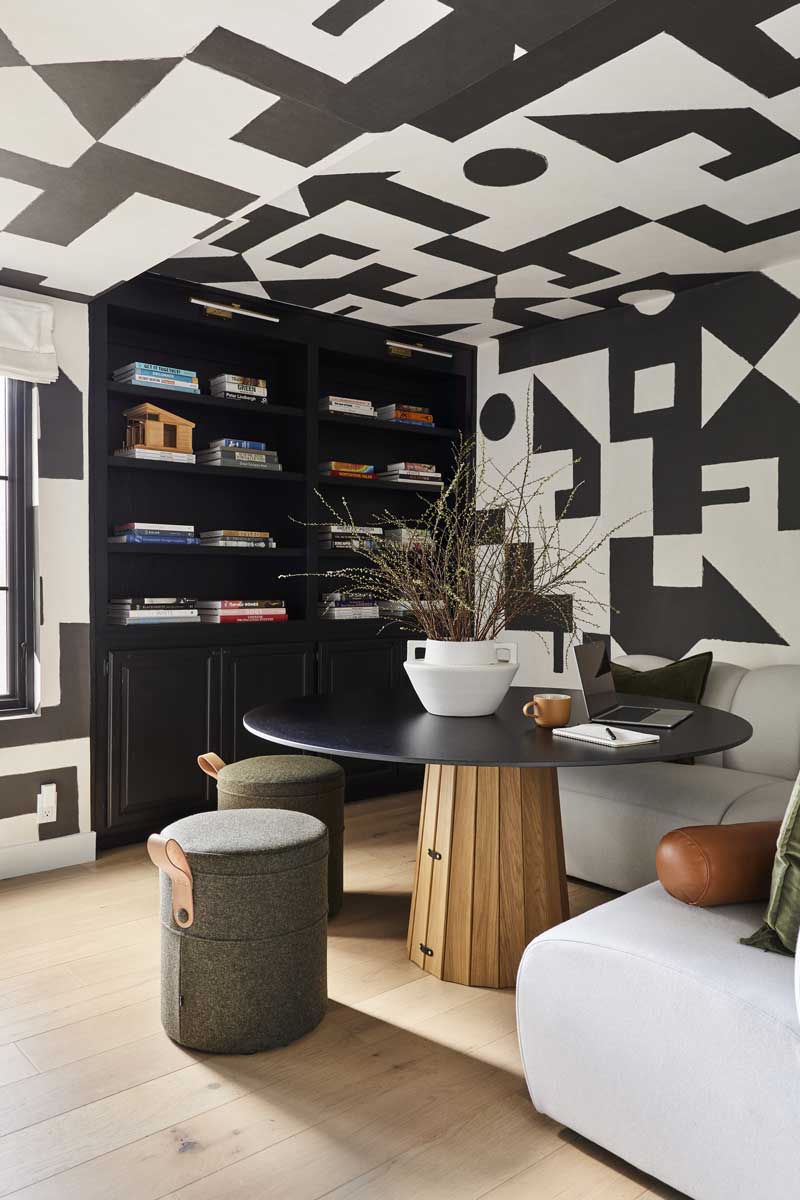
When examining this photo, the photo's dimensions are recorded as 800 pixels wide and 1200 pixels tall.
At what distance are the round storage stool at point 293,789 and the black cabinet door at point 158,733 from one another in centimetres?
93

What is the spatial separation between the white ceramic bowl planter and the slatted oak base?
197 mm

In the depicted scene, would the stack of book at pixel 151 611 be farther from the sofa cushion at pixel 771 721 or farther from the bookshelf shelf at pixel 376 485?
the sofa cushion at pixel 771 721

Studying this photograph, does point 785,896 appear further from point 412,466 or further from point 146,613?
point 412,466

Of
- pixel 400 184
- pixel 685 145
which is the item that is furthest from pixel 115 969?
pixel 685 145

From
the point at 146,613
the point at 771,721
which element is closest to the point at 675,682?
the point at 771,721

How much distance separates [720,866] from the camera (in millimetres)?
1732

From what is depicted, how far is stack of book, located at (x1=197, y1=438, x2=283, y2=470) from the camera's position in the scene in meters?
3.97

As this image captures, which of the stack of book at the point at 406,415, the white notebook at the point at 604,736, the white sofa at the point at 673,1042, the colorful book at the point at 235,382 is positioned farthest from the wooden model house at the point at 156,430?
the white sofa at the point at 673,1042

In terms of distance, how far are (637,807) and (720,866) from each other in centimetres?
123

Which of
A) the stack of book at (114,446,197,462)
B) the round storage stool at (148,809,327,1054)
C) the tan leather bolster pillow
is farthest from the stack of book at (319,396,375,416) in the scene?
the tan leather bolster pillow

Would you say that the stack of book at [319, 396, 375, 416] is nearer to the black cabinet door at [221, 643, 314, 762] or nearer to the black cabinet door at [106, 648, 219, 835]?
the black cabinet door at [221, 643, 314, 762]

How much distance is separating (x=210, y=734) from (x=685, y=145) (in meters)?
2.82

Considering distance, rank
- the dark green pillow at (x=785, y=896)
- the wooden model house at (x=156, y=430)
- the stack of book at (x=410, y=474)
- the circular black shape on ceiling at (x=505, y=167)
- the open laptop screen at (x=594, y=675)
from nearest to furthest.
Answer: the dark green pillow at (x=785, y=896)
the circular black shape on ceiling at (x=505, y=167)
the open laptop screen at (x=594, y=675)
the wooden model house at (x=156, y=430)
the stack of book at (x=410, y=474)

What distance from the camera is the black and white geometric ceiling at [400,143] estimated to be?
1782mm
